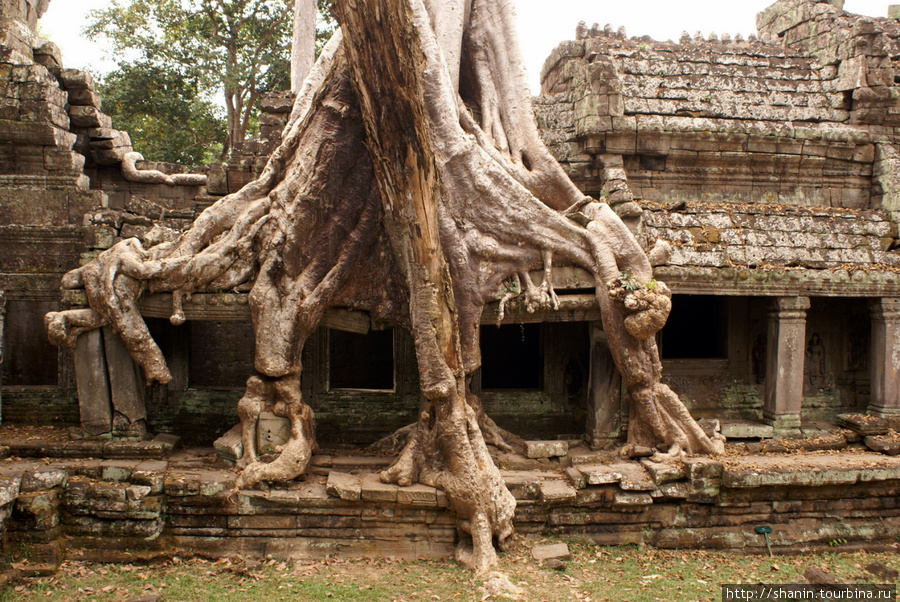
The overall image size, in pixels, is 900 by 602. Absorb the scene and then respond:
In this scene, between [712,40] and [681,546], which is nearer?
[681,546]

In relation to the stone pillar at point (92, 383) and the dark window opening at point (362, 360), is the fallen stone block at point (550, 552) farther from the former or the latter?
the dark window opening at point (362, 360)

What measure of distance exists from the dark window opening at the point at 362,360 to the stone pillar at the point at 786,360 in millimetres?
6319

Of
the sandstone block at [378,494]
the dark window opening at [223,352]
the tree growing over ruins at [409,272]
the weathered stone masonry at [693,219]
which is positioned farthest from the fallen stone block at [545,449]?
the dark window opening at [223,352]

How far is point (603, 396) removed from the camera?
6.88 metres

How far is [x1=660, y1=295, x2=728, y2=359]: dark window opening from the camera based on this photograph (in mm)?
8680

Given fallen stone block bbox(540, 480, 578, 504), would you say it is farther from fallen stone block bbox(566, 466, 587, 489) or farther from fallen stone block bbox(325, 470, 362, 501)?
fallen stone block bbox(325, 470, 362, 501)

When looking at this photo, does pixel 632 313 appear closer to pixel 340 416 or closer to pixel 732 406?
pixel 732 406

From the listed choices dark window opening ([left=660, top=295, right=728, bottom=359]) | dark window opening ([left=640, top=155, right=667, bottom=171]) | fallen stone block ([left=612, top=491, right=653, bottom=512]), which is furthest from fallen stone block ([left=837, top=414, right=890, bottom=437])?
dark window opening ([left=640, top=155, right=667, bottom=171])

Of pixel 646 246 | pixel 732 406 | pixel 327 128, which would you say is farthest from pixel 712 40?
pixel 327 128

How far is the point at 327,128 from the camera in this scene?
621cm

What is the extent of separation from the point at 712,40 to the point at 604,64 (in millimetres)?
3106

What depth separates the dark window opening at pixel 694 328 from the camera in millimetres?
8680

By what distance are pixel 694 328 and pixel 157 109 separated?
1374 centimetres

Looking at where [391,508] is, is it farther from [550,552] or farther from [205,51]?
[205,51]
